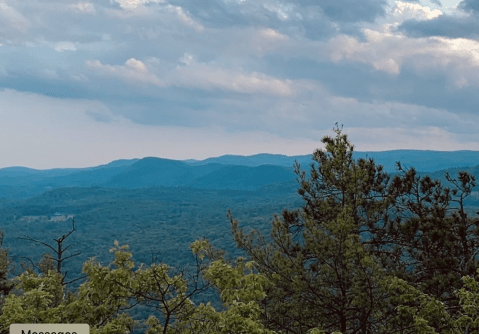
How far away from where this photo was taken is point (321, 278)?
13.7m

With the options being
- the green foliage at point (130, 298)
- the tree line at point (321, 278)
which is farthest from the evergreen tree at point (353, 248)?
the green foliage at point (130, 298)

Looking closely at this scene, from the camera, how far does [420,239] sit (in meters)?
15.7

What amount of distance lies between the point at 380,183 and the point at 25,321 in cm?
1283

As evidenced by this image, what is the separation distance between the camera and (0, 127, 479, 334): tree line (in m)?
7.98

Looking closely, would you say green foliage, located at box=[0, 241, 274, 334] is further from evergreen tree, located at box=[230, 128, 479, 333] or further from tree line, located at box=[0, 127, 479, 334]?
evergreen tree, located at box=[230, 128, 479, 333]

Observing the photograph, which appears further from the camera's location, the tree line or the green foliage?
the tree line

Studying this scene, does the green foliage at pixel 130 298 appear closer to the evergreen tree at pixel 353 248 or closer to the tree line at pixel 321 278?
the tree line at pixel 321 278

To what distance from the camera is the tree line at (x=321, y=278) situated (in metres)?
7.98

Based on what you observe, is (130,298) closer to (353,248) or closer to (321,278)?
(353,248)

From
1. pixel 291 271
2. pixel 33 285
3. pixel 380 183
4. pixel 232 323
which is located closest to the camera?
pixel 232 323

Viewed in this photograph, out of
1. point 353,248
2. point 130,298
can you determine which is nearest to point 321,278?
point 353,248

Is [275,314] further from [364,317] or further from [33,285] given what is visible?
[33,285]

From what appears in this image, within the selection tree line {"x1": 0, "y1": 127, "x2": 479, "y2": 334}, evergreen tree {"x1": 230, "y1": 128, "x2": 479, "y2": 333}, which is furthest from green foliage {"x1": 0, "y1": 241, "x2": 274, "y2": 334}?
evergreen tree {"x1": 230, "y1": 128, "x2": 479, "y2": 333}

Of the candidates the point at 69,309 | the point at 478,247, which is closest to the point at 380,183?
the point at 478,247
